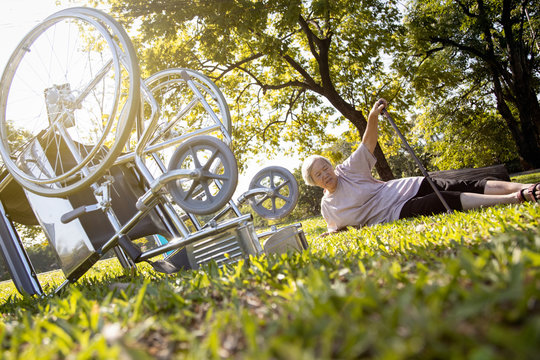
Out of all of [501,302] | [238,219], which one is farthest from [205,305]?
[238,219]

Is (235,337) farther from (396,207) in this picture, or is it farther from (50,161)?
(396,207)

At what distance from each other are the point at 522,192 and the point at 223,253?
9.08 feet

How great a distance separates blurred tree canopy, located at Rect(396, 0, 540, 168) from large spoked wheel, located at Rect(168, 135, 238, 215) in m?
10.9

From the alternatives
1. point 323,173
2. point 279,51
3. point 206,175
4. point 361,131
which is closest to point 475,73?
point 361,131

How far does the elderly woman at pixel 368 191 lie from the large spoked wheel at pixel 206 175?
204cm

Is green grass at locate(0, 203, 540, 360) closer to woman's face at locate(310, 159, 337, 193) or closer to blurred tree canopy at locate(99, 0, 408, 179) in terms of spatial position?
woman's face at locate(310, 159, 337, 193)

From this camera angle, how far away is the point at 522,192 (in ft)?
10.8

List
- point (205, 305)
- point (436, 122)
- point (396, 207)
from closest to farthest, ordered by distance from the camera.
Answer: point (205, 305) → point (396, 207) → point (436, 122)

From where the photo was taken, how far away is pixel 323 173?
14.9ft

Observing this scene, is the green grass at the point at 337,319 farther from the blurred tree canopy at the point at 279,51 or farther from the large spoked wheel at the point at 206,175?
the blurred tree canopy at the point at 279,51

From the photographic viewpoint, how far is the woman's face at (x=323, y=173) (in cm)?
455

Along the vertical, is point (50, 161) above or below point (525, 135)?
above

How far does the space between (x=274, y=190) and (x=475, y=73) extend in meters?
21.3

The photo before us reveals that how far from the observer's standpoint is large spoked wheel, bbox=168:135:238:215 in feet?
8.80
